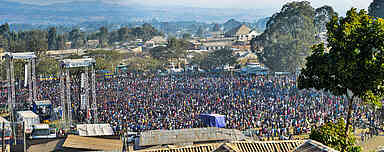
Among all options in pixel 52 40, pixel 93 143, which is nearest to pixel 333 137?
pixel 93 143

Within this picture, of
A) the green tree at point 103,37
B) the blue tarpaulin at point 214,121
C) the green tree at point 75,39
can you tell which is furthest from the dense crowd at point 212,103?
the green tree at point 103,37

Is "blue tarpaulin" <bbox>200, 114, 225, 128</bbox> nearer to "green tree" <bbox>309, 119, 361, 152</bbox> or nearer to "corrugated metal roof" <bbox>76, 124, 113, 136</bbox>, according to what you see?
"corrugated metal roof" <bbox>76, 124, 113, 136</bbox>

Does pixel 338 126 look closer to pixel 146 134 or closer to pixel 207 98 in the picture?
pixel 146 134

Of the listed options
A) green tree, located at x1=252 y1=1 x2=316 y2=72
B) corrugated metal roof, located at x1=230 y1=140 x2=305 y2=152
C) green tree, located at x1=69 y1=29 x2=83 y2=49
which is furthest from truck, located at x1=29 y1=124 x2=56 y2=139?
green tree, located at x1=69 y1=29 x2=83 y2=49

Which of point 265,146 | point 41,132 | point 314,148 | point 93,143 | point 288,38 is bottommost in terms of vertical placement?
point 41,132

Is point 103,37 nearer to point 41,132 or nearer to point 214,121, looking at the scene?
point 214,121
